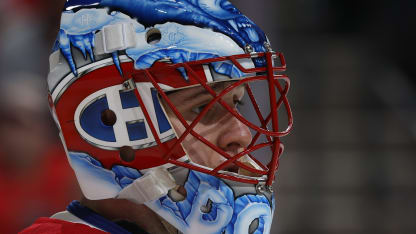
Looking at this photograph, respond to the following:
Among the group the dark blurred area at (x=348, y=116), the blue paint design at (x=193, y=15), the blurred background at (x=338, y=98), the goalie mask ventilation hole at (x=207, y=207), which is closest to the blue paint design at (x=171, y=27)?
the blue paint design at (x=193, y=15)

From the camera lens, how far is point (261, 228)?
4.54 ft

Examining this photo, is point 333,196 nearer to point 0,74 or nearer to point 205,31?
point 0,74

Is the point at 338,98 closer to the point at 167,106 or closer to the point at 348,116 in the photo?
the point at 348,116

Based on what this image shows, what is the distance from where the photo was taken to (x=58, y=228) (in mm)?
1447

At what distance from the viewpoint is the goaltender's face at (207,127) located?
138 cm

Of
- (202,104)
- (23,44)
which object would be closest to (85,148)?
(202,104)

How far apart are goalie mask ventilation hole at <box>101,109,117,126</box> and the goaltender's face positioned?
11cm

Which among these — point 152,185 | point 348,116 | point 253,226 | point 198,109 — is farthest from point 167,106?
point 348,116

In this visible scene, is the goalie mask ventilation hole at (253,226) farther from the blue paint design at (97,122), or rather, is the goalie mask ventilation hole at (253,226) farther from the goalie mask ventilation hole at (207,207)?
the blue paint design at (97,122)

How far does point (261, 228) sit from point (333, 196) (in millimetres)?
2410

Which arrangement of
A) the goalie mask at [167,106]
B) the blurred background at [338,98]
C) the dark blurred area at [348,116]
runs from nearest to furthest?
the goalie mask at [167,106] → the blurred background at [338,98] → the dark blurred area at [348,116]

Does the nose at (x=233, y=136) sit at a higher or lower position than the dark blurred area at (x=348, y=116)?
higher

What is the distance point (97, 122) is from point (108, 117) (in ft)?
0.09

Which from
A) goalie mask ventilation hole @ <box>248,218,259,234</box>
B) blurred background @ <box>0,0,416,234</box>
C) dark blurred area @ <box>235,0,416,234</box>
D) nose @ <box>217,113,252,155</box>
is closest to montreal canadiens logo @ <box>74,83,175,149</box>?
nose @ <box>217,113,252,155</box>
